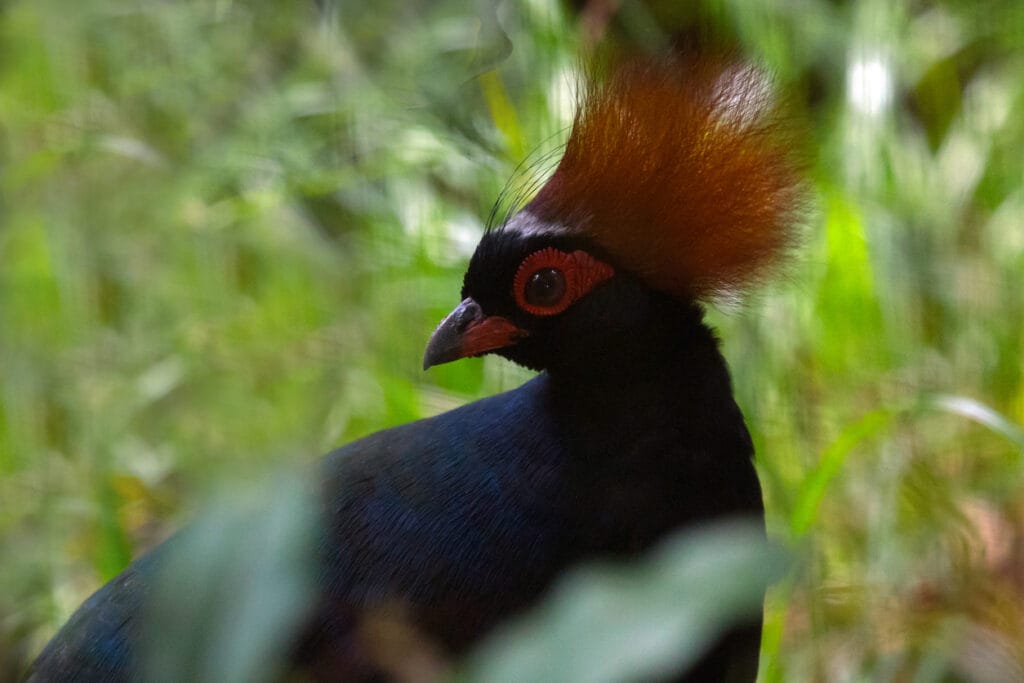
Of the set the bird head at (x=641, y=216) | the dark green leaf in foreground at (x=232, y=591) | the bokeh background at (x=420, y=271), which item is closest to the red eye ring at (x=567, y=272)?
the bird head at (x=641, y=216)

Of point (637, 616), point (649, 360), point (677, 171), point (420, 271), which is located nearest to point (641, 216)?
point (677, 171)

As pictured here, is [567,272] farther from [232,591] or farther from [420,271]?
[420,271]

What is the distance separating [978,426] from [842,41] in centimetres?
89

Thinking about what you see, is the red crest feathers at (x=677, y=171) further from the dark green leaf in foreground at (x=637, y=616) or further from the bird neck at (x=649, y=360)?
the dark green leaf in foreground at (x=637, y=616)

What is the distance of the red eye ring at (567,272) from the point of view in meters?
1.27

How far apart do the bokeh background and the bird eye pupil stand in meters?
0.26

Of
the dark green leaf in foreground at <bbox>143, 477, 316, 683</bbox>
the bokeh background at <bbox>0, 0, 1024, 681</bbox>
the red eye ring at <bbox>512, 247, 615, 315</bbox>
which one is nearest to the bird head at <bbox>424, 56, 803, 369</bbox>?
the red eye ring at <bbox>512, 247, 615, 315</bbox>

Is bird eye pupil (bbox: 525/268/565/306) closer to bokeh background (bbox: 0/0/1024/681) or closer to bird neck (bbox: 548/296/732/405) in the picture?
bird neck (bbox: 548/296/732/405)

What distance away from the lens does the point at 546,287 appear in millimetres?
1279

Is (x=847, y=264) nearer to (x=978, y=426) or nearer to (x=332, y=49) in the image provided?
(x=978, y=426)

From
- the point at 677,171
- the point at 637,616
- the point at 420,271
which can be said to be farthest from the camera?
the point at 420,271

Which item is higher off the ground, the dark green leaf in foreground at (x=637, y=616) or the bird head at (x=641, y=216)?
the bird head at (x=641, y=216)

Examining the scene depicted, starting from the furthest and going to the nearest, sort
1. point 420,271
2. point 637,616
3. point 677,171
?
point 420,271 < point 677,171 < point 637,616

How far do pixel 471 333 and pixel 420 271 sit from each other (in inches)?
34.4
